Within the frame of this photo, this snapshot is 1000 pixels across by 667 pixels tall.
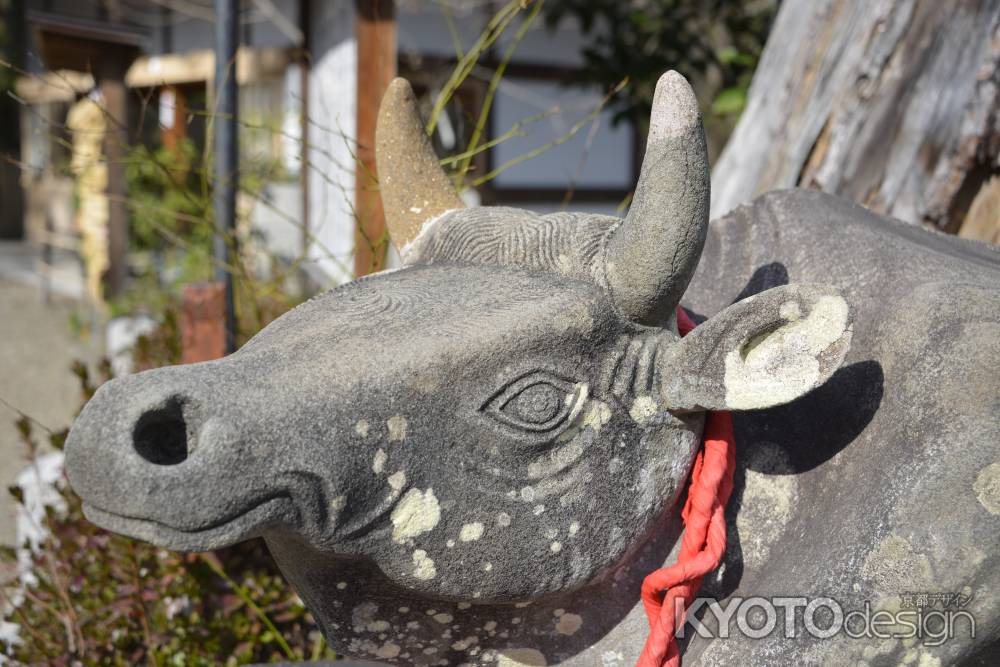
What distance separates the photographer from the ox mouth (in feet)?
3.40

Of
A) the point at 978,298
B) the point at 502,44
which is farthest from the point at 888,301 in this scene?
the point at 502,44

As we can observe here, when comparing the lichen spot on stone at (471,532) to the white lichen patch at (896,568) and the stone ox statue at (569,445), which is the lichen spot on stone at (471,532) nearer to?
Result: the stone ox statue at (569,445)

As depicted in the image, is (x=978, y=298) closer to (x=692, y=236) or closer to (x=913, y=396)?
(x=913, y=396)

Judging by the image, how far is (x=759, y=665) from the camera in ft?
4.03

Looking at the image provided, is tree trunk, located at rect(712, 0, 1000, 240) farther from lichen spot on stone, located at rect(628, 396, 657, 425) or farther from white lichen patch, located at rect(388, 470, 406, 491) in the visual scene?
white lichen patch, located at rect(388, 470, 406, 491)

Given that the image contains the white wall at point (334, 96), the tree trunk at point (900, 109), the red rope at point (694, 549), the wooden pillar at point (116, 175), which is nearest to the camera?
the red rope at point (694, 549)

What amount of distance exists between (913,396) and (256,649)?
1.83 m

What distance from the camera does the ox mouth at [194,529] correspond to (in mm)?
1037

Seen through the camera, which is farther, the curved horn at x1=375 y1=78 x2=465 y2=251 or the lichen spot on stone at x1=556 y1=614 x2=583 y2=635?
the curved horn at x1=375 y1=78 x2=465 y2=251

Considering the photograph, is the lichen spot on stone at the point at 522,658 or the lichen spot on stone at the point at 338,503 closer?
the lichen spot on stone at the point at 338,503

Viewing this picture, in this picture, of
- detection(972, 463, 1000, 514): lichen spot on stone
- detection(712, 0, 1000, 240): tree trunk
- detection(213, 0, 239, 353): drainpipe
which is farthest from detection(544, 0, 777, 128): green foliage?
detection(972, 463, 1000, 514): lichen spot on stone

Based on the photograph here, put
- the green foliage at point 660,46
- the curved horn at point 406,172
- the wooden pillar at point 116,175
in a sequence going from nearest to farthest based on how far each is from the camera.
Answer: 1. the curved horn at point 406,172
2. the green foliage at point 660,46
3. the wooden pillar at point 116,175

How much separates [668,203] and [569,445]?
1.12 ft

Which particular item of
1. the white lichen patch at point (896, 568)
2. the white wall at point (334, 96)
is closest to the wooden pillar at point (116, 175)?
the white wall at point (334, 96)
